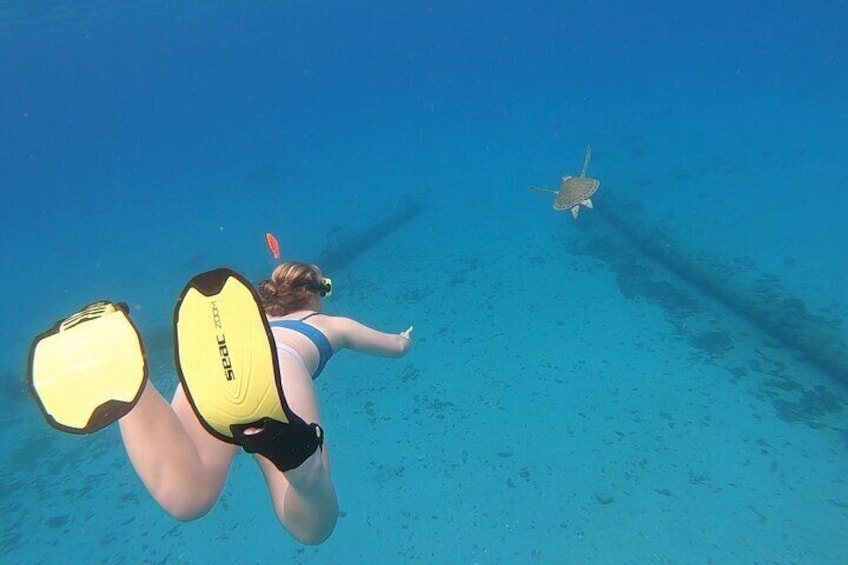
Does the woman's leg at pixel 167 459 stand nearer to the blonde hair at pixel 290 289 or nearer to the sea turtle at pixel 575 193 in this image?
the blonde hair at pixel 290 289

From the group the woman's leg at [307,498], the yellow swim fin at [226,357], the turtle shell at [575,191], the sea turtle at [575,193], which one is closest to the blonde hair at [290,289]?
the woman's leg at [307,498]

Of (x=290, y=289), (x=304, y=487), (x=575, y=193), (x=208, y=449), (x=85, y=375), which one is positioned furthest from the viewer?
(x=575, y=193)

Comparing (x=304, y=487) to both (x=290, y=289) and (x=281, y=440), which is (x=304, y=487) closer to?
(x=281, y=440)

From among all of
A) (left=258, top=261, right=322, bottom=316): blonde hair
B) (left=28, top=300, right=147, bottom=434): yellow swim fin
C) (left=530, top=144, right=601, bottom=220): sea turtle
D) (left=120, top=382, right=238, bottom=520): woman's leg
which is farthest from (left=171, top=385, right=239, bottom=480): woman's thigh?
(left=530, top=144, right=601, bottom=220): sea turtle

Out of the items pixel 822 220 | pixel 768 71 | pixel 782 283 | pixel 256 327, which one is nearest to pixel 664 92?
pixel 768 71

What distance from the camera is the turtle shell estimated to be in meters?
7.75

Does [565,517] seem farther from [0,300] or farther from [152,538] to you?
[0,300]

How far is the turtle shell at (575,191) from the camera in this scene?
25.4 ft

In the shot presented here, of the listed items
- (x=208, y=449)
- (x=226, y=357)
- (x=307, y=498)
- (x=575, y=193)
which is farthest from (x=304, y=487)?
(x=575, y=193)

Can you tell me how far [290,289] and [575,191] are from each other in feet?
19.9

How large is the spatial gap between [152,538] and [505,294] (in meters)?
6.12

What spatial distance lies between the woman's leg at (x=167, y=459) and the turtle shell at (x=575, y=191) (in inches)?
274

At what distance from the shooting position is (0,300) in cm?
1350

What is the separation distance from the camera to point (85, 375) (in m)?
1.88
